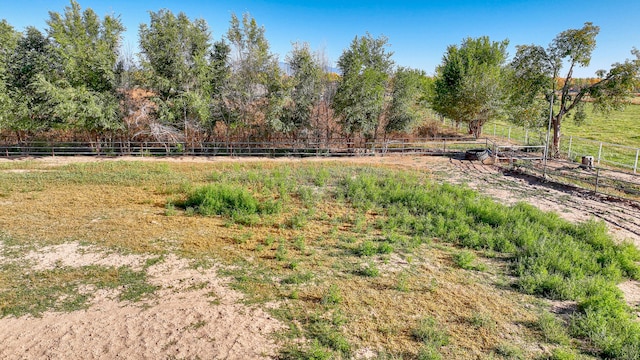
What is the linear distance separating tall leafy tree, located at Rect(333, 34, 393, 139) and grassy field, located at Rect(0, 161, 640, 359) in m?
9.44

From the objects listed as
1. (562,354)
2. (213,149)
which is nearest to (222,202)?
(562,354)

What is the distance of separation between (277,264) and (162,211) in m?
5.97

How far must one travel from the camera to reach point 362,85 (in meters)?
23.7

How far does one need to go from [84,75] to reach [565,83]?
95.0ft

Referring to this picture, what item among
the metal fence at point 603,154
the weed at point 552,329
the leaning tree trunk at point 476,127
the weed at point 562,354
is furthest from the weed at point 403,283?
the leaning tree trunk at point 476,127

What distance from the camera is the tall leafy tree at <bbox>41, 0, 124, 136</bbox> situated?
816 inches

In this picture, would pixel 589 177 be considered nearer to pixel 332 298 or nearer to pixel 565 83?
pixel 565 83

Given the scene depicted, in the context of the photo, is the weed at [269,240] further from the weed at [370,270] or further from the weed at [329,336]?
the weed at [329,336]

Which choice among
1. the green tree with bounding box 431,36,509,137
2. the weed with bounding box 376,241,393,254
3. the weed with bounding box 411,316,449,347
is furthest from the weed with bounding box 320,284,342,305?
the green tree with bounding box 431,36,509,137

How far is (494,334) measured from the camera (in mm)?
6188

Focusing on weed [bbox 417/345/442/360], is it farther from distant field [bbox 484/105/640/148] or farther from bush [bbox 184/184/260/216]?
distant field [bbox 484/105/640/148]

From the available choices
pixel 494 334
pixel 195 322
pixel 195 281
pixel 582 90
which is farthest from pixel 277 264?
pixel 582 90

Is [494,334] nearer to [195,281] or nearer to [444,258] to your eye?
[444,258]

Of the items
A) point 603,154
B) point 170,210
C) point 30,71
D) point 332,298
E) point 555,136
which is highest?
point 30,71
